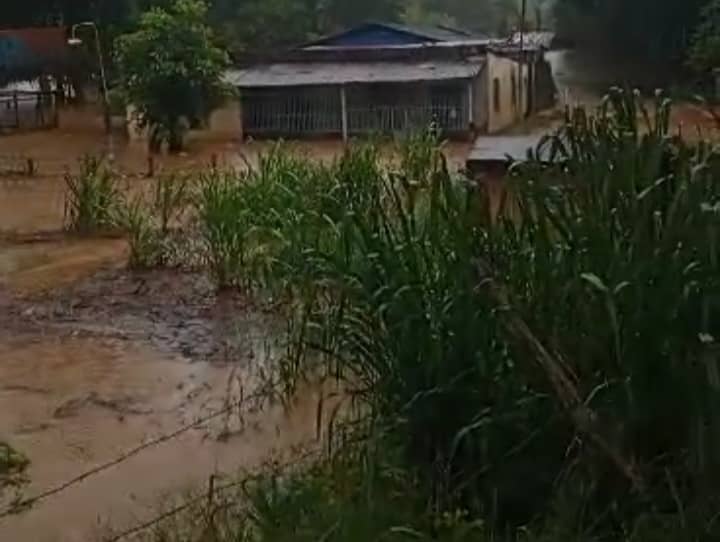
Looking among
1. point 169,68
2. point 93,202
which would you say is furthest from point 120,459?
point 169,68

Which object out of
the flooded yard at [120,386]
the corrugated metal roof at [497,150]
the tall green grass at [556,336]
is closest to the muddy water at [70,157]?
the corrugated metal roof at [497,150]

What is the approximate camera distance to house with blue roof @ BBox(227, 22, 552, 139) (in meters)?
19.6

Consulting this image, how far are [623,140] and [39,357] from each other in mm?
4215

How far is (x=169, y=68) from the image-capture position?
60.1ft

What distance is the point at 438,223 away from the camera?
376 cm

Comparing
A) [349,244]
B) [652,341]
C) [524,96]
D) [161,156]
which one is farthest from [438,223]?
[524,96]

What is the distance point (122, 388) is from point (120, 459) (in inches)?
45.7

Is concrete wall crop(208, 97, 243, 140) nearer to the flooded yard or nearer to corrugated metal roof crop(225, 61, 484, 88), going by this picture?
corrugated metal roof crop(225, 61, 484, 88)

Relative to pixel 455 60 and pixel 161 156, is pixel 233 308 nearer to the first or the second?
pixel 161 156

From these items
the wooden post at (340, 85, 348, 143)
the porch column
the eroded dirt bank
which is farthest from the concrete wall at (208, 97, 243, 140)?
the eroded dirt bank

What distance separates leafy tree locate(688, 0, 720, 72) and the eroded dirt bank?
11525 mm

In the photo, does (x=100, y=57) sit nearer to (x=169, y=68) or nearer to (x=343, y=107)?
(x=169, y=68)

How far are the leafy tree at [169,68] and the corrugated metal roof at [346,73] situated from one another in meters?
1.11

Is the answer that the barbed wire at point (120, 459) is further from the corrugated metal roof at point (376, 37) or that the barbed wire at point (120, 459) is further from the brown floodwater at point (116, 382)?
the corrugated metal roof at point (376, 37)
